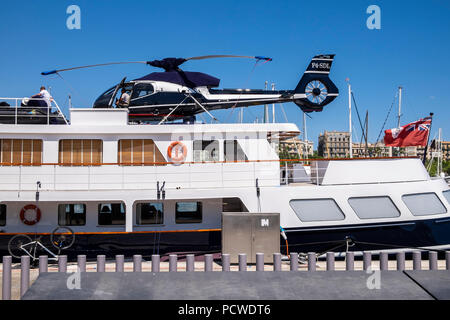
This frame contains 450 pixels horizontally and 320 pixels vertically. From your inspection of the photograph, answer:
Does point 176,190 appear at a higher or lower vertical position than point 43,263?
higher

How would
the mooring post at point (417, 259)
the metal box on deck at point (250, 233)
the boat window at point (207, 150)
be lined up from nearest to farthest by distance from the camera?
the mooring post at point (417, 259) → the metal box on deck at point (250, 233) → the boat window at point (207, 150)

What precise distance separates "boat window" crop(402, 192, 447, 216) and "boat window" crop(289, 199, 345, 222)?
6.90ft

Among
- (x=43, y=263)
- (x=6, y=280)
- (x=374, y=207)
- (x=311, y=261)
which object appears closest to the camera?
(x=6, y=280)

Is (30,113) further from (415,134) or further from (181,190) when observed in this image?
(415,134)

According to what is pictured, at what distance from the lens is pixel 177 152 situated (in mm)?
13617

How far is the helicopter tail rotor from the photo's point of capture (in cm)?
1691

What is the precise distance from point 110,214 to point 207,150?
3.59m

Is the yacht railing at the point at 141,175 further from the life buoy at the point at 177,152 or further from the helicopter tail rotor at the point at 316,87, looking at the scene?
the helicopter tail rotor at the point at 316,87

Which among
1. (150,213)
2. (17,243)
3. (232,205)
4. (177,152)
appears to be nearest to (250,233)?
(232,205)

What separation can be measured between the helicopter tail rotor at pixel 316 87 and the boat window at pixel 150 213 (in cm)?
712

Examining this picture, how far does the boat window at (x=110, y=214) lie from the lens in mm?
12898

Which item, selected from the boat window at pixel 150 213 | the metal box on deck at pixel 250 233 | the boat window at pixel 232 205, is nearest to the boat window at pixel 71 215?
the boat window at pixel 150 213
